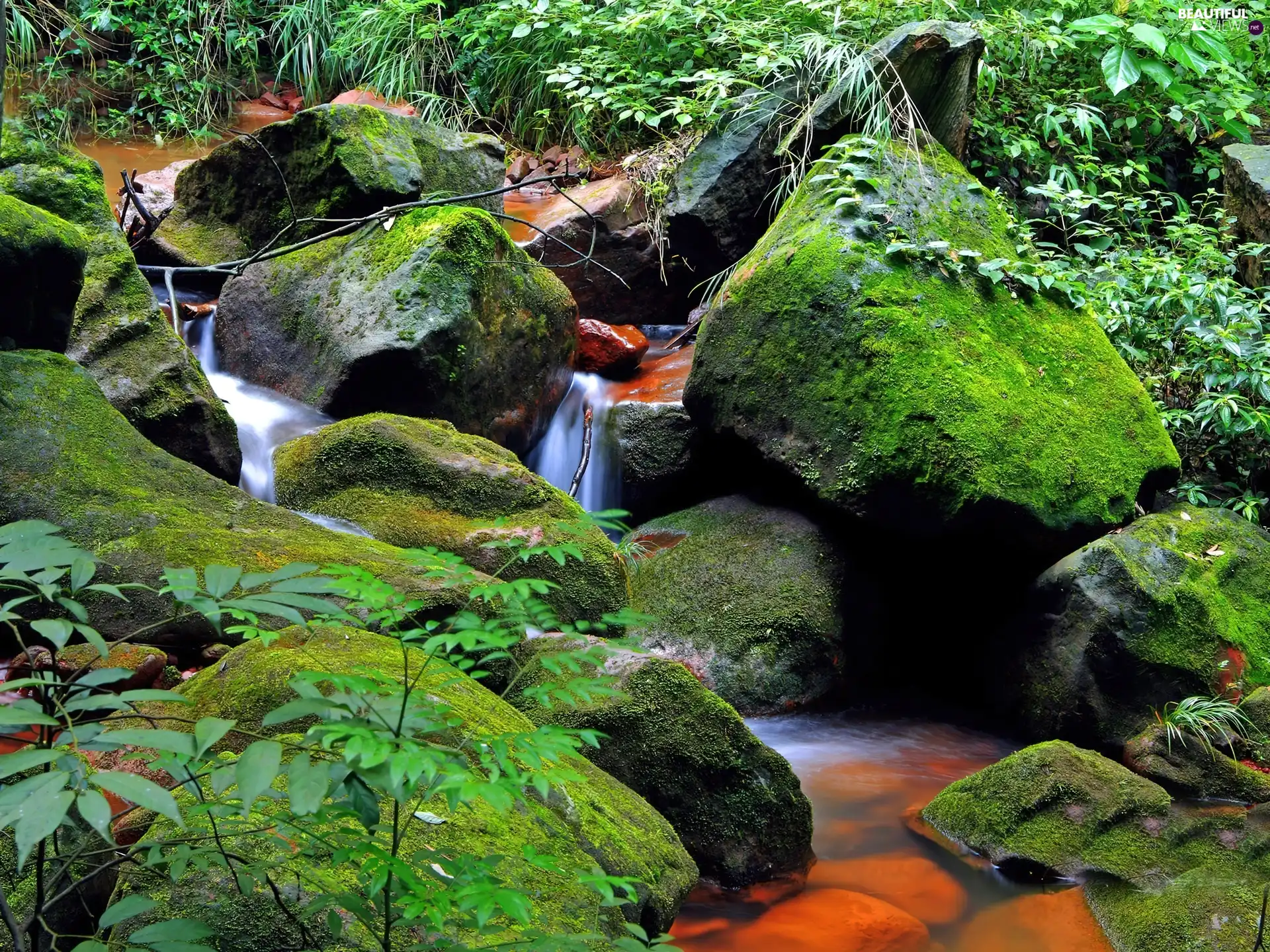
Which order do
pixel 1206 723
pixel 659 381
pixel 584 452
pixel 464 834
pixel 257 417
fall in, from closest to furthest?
pixel 464 834 → pixel 1206 723 → pixel 257 417 → pixel 584 452 → pixel 659 381

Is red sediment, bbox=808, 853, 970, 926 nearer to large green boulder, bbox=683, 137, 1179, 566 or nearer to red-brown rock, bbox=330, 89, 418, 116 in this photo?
large green boulder, bbox=683, 137, 1179, 566

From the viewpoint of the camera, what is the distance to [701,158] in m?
7.48

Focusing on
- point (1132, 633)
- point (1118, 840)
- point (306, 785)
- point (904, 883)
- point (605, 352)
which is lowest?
point (904, 883)

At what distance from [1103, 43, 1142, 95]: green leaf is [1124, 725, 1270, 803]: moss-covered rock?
5.03m

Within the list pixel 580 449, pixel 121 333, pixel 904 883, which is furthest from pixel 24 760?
pixel 580 449

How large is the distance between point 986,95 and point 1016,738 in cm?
493

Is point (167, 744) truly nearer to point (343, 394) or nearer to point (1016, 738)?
point (1016, 738)

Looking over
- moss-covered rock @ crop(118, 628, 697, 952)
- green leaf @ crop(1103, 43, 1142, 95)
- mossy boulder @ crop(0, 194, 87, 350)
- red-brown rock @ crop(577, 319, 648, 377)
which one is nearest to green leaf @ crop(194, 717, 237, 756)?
moss-covered rock @ crop(118, 628, 697, 952)

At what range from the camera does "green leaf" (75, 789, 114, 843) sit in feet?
3.55

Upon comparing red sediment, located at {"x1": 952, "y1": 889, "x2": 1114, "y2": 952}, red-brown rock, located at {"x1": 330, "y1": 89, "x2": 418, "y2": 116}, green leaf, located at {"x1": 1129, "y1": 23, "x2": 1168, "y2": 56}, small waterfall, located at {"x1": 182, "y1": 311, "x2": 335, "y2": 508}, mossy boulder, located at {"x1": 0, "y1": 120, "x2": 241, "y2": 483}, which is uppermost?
green leaf, located at {"x1": 1129, "y1": 23, "x2": 1168, "y2": 56}

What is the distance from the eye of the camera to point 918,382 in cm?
482

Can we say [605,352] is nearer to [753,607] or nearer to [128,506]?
[753,607]

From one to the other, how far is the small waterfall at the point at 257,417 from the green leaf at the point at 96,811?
12.3 feet

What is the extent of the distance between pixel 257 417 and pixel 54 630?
14.8 feet
